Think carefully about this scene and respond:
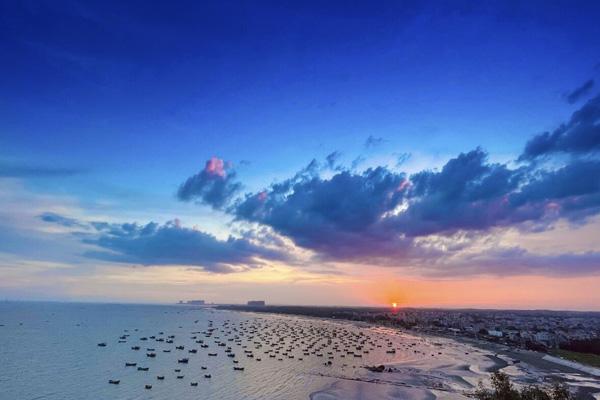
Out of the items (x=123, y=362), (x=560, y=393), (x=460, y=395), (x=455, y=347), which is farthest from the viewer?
(x=455, y=347)

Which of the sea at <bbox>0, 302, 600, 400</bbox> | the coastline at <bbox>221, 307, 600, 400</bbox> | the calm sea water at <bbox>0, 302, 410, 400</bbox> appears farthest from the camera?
the coastline at <bbox>221, 307, 600, 400</bbox>

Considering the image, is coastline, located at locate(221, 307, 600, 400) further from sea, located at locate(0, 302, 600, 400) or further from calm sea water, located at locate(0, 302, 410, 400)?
calm sea water, located at locate(0, 302, 410, 400)

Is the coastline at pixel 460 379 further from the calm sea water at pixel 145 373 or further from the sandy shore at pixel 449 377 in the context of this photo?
the calm sea water at pixel 145 373

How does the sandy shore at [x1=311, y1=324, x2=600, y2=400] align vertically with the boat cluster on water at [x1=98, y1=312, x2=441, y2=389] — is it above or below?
below

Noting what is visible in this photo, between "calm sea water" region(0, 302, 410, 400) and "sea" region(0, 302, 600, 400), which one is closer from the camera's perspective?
"calm sea water" region(0, 302, 410, 400)

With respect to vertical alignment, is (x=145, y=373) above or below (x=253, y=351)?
below

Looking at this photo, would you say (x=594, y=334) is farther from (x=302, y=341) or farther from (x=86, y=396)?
(x=86, y=396)

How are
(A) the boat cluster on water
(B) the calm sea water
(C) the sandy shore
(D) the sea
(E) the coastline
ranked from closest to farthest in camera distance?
(B) the calm sea water → (D) the sea → (E) the coastline → (C) the sandy shore → (A) the boat cluster on water

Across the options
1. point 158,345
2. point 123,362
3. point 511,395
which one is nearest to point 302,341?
point 158,345

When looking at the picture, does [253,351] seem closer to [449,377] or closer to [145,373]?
[145,373]

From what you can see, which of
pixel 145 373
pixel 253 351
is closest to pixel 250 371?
pixel 145 373

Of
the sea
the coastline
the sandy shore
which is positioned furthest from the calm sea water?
the sandy shore
